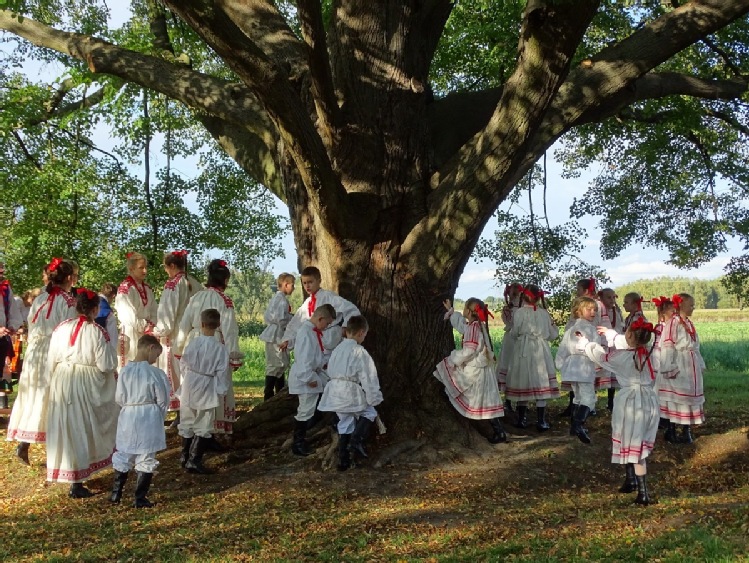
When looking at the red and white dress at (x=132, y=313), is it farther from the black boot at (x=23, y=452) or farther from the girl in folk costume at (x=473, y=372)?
the girl in folk costume at (x=473, y=372)

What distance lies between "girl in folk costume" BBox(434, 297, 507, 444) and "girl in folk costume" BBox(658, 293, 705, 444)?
2352mm

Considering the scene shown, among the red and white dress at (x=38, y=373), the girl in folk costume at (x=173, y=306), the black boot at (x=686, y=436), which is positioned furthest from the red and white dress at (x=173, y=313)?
the black boot at (x=686, y=436)

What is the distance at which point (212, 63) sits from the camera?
52.7 feet

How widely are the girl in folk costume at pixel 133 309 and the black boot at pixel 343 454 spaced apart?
2917 millimetres

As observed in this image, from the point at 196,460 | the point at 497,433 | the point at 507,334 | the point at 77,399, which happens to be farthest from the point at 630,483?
the point at 77,399

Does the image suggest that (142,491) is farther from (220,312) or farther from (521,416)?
(521,416)

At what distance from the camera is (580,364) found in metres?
10.2

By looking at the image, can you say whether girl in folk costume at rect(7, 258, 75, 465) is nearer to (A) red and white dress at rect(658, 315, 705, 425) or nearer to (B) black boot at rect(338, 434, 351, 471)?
(B) black boot at rect(338, 434, 351, 471)

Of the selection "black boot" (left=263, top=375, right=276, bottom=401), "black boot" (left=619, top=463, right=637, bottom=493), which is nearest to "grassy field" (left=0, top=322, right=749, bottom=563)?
"black boot" (left=619, top=463, right=637, bottom=493)

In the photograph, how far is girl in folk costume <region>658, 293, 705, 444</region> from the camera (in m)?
10.3

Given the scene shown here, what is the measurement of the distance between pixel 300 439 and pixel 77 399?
234 cm

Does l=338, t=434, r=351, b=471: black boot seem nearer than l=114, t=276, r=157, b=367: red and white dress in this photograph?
Yes

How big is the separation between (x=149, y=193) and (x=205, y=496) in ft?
27.2

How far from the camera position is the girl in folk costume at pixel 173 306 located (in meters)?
9.84
